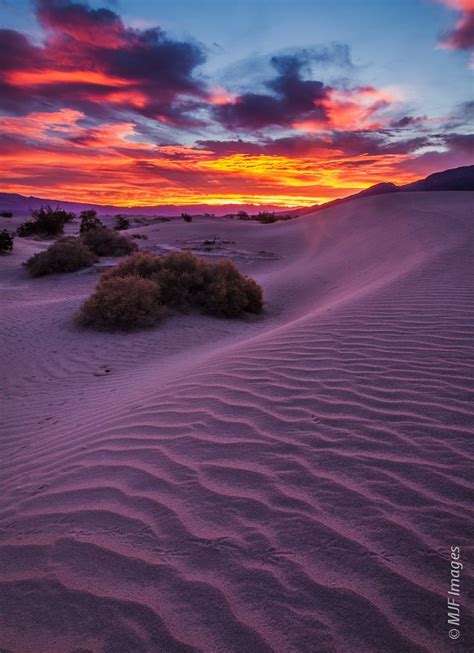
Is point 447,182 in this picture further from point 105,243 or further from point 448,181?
point 105,243

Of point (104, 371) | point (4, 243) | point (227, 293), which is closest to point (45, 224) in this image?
point (4, 243)

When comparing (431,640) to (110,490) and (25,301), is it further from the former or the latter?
(25,301)

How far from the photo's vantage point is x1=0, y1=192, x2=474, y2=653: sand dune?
1.86 meters

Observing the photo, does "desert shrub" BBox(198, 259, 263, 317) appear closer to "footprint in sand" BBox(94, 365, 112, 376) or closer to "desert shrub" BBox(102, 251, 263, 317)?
"desert shrub" BBox(102, 251, 263, 317)

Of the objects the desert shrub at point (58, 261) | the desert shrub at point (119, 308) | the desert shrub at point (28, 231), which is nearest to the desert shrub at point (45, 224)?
the desert shrub at point (28, 231)

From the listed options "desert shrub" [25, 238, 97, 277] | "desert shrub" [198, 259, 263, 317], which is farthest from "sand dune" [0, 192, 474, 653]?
"desert shrub" [25, 238, 97, 277]

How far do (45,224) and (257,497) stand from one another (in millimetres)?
28089

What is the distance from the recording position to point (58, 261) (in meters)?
15.6

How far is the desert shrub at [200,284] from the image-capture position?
9875 mm

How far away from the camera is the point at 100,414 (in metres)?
4.46

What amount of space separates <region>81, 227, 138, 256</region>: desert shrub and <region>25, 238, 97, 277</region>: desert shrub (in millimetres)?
3162

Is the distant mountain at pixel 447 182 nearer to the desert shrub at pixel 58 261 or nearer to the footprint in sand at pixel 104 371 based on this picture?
the desert shrub at pixel 58 261

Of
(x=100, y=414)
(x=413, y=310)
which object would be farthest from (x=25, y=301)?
(x=413, y=310)

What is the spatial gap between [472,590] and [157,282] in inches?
348
